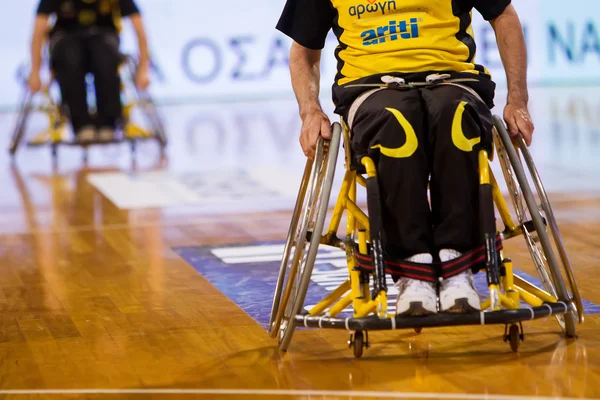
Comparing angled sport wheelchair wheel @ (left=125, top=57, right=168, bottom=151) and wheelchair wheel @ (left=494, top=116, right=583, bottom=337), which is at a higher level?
wheelchair wheel @ (left=494, top=116, right=583, bottom=337)

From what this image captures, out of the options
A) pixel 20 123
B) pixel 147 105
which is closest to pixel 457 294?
pixel 147 105

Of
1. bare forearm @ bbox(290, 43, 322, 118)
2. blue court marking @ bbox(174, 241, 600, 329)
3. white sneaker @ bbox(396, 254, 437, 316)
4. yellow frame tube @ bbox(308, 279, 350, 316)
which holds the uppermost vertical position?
bare forearm @ bbox(290, 43, 322, 118)

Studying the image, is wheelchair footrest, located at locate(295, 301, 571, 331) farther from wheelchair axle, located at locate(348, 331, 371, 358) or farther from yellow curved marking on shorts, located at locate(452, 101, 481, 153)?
yellow curved marking on shorts, located at locate(452, 101, 481, 153)

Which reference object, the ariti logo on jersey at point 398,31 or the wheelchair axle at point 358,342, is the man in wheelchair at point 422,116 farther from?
the wheelchair axle at point 358,342

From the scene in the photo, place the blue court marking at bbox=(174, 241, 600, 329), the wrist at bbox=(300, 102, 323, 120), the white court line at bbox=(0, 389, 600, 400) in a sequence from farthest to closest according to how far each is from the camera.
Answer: the blue court marking at bbox=(174, 241, 600, 329), the wrist at bbox=(300, 102, 323, 120), the white court line at bbox=(0, 389, 600, 400)

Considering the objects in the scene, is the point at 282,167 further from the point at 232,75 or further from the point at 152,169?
the point at 232,75

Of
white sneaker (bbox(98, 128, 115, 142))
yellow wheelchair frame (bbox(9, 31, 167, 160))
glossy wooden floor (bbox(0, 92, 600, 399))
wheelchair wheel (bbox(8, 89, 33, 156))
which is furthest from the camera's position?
wheelchair wheel (bbox(8, 89, 33, 156))

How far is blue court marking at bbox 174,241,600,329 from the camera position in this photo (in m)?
3.37

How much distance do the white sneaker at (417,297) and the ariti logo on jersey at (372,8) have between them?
2.15 ft

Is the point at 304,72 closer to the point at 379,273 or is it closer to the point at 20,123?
the point at 379,273

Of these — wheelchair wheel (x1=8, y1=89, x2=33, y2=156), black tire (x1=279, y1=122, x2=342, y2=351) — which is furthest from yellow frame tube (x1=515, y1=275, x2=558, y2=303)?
wheelchair wheel (x1=8, y1=89, x2=33, y2=156)

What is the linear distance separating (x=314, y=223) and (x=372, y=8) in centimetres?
58

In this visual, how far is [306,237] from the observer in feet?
9.14

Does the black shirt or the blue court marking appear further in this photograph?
the black shirt
